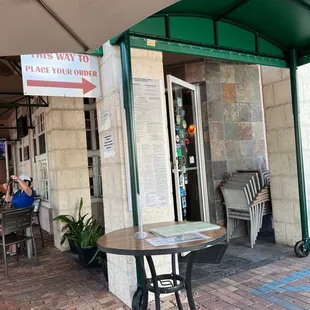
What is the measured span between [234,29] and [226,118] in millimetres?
1638

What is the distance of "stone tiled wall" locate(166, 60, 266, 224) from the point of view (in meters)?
4.66

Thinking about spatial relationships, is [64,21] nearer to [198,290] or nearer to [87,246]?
[198,290]

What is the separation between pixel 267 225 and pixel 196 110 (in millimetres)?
2184

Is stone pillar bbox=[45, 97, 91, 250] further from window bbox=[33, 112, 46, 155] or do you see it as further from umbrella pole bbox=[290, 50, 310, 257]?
umbrella pole bbox=[290, 50, 310, 257]

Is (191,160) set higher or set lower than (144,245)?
higher

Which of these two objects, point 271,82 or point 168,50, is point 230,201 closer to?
point 271,82

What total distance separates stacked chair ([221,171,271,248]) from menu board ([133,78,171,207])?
166 cm

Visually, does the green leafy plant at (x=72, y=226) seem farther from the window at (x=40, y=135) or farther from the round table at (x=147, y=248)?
the round table at (x=147, y=248)

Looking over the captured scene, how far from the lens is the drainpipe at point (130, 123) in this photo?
2.57 metres

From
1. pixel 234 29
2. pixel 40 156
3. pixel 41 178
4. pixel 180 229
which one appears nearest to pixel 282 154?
pixel 234 29

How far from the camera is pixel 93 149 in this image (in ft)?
19.8

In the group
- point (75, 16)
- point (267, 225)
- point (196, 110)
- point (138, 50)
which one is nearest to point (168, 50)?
point (138, 50)

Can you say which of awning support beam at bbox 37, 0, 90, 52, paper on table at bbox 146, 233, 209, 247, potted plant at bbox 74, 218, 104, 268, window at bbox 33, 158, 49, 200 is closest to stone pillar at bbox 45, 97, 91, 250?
potted plant at bbox 74, 218, 104, 268

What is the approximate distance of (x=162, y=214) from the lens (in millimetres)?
2867
